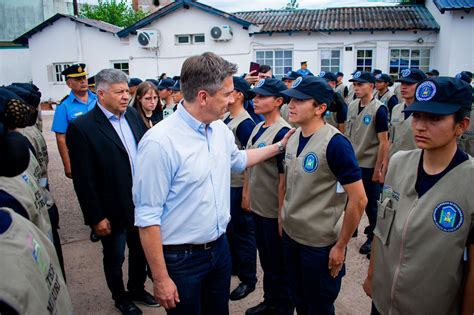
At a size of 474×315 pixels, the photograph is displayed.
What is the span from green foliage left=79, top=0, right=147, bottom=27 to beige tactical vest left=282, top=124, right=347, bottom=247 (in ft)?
104

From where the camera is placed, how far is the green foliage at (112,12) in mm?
30094

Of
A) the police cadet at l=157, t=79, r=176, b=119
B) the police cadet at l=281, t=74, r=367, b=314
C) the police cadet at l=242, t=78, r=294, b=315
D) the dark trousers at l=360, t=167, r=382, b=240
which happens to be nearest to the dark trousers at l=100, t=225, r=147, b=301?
the police cadet at l=242, t=78, r=294, b=315

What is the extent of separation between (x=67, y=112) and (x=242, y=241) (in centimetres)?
283

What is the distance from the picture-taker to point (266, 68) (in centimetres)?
812

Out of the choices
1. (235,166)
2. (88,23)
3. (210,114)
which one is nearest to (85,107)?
(235,166)

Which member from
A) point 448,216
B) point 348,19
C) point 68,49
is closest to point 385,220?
point 448,216

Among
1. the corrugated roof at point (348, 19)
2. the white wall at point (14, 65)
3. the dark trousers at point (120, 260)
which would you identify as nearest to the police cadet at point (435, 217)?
the dark trousers at point (120, 260)

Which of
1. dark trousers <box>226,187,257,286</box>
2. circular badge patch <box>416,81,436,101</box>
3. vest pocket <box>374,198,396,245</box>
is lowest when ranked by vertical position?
dark trousers <box>226,187,257,286</box>

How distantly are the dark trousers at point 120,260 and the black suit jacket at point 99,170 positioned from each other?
0.51 ft

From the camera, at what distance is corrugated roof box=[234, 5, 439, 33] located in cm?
1527

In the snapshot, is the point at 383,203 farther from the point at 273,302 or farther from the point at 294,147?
the point at 273,302

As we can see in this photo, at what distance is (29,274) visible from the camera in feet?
3.94

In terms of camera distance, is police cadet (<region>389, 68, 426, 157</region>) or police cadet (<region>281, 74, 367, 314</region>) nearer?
police cadet (<region>281, 74, 367, 314</region>)

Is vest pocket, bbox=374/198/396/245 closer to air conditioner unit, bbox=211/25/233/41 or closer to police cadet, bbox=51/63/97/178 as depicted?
police cadet, bbox=51/63/97/178
